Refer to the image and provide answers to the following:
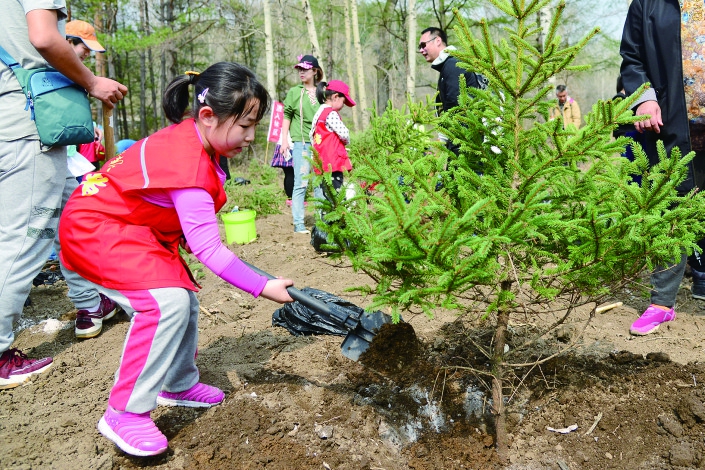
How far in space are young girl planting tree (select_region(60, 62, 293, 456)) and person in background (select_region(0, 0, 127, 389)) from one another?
0.72 m

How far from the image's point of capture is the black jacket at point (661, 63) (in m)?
2.97

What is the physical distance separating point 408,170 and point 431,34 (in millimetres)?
3305

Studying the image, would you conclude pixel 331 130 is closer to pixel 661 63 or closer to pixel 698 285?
pixel 661 63

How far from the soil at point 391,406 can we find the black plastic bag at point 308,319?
0.23ft

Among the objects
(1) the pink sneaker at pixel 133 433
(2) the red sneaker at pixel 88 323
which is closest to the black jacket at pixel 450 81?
(2) the red sneaker at pixel 88 323

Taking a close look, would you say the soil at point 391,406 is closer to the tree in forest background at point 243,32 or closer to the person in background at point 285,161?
the person in background at point 285,161

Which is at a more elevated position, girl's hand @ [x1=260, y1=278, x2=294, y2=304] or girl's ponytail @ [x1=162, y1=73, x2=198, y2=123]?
girl's ponytail @ [x1=162, y1=73, x2=198, y2=123]

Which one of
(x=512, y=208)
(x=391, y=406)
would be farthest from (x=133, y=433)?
(x=512, y=208)

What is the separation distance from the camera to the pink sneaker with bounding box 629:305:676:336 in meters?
3.20

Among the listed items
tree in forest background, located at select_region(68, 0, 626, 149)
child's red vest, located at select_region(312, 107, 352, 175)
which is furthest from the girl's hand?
tree in forest background, located at select_region(68, 0, 626, 149)

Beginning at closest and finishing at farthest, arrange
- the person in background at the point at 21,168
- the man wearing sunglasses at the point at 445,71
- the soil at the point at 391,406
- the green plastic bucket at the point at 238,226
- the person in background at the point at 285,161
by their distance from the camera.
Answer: the soil at the point at 391,406 < the person in background at the point at 21,168 < the man wearing sunglasses at the point at 445,71 < the green plastic bucket at the point at 238,226 < the person in background at the point at 285,161

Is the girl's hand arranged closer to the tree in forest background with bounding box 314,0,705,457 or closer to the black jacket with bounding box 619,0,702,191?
the tree in forest background with bounding box 314,0,705,457

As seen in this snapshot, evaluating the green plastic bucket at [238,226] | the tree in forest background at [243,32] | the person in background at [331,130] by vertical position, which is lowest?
the green plastic bucket at [238,226]

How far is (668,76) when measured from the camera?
3.00 m
